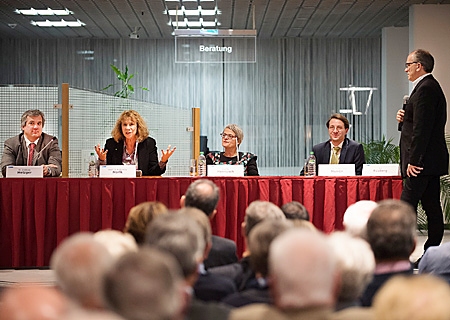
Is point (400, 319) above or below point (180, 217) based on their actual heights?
below

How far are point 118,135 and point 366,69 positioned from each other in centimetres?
732

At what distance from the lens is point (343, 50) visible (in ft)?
41.4

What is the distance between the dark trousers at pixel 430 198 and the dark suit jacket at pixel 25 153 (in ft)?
9.34

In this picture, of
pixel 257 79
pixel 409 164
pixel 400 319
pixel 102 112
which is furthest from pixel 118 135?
pixel 257 79

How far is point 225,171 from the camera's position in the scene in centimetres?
586

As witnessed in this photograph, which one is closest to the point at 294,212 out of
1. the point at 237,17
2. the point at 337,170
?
the point at 337,170

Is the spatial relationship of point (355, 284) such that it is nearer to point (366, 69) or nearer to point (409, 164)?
point (409, 164)

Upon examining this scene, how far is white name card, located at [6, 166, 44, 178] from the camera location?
578cm

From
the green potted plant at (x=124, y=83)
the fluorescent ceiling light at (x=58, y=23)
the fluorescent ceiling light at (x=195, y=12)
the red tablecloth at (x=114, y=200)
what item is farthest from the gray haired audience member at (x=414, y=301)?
the green potted plant at (x=124, y=83)

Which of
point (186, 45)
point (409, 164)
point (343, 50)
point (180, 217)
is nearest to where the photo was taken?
point (180, 217)

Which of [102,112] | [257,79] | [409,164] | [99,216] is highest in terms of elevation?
[257,79]

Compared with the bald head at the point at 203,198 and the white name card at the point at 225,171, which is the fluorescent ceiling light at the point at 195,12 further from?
the bald head at the point at 203,198

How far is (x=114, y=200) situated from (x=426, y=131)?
2452mm

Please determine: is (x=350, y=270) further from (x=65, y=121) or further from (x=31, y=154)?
(x=65, y=121)
